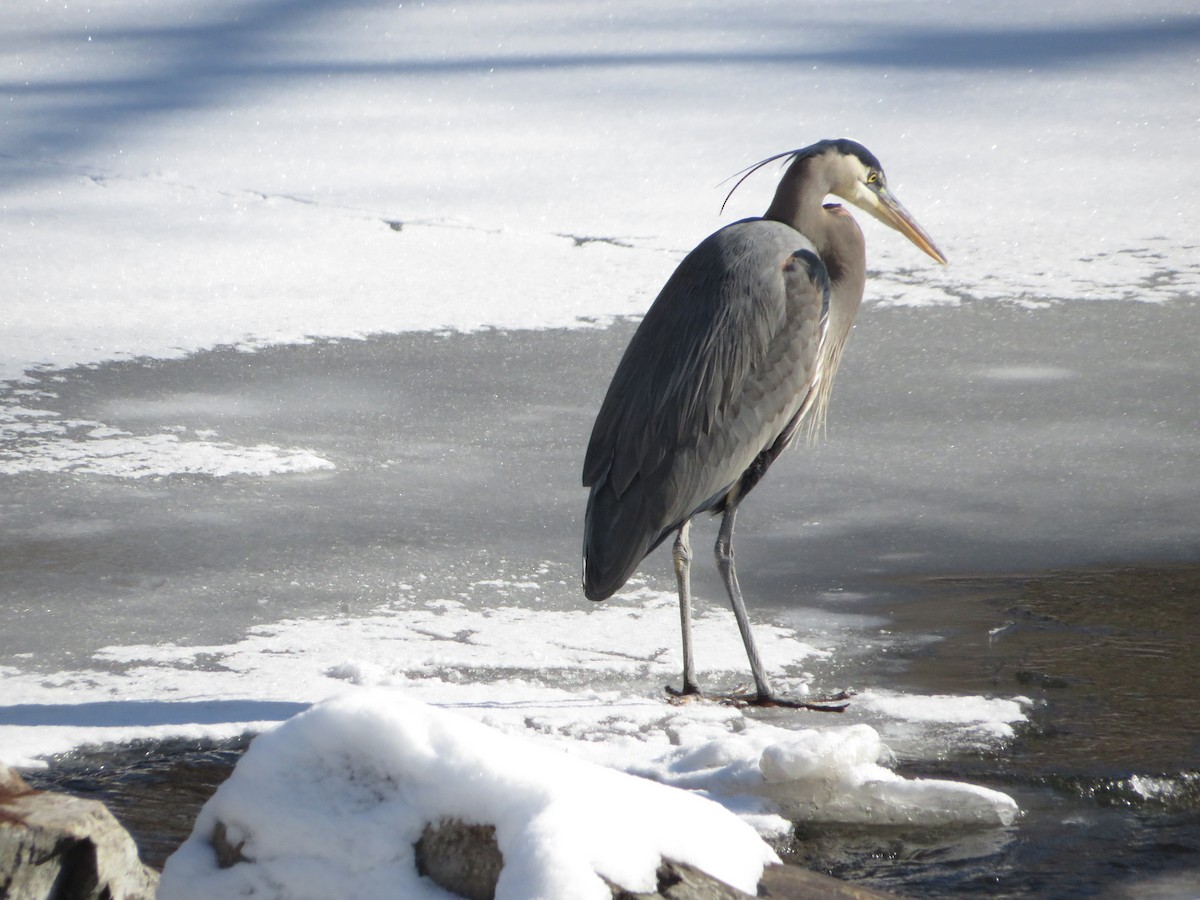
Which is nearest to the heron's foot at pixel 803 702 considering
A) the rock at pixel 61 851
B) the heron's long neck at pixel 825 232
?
the heron's long neck at pixel 825 232

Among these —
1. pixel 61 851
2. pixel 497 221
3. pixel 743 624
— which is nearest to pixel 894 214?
pixel 743 624

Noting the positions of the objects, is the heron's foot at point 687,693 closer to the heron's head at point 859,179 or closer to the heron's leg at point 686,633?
the heron's leg at point 686,633

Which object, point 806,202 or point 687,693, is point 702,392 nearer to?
point 806,202

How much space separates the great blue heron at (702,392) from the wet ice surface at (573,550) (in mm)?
290

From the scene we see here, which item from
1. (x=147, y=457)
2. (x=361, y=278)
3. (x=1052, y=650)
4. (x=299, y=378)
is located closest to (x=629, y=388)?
(x=1052, y=650)

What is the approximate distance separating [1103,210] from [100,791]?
6.30m

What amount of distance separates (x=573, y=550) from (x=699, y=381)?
2.80 feet

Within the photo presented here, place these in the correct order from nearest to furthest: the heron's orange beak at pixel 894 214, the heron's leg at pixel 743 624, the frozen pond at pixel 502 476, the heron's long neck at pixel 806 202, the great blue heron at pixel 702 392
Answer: the heron's leg at pixel 743 624
the great blue heron at pixel 702 392
the heron's long neck at pixel 806 202
the frozen pond at pixel 502 476
the heron's orange beak at pixel 894 214

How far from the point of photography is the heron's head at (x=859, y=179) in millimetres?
3854

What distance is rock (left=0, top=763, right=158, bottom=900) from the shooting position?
2029mm

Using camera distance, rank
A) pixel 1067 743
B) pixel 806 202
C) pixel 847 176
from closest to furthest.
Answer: pixel 1067 743 → pixel 806 202 → pixel 847 176

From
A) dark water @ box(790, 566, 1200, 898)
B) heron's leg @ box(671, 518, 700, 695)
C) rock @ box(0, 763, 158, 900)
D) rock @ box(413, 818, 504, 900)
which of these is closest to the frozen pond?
dark water @ box(790, 566, 1200, 898)

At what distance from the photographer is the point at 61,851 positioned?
2.07 m

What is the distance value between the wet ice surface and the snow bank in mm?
578
